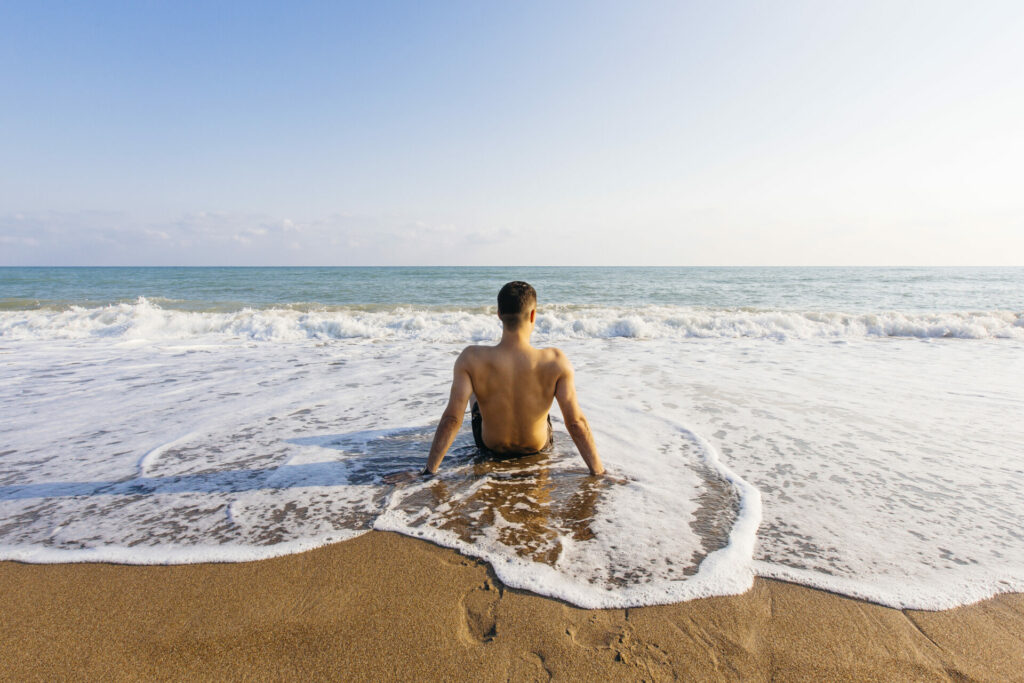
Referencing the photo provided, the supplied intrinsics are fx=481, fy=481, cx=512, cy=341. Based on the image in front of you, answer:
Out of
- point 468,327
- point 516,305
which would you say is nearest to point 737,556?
point 516,305

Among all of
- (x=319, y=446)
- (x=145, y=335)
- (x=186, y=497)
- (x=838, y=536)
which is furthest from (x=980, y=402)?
(x=145, y=335)

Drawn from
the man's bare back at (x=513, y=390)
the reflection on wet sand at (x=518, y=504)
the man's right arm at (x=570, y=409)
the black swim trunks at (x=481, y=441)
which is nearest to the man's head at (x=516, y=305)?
the man's bare back at (x=513, y=390)

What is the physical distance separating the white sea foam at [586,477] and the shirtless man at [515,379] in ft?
1.15

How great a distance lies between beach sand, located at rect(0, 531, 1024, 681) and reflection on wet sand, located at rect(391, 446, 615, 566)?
353 millimetres

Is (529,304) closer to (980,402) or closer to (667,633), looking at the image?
(667,633)

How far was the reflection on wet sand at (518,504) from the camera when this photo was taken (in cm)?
259

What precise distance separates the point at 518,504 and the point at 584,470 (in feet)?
2.43

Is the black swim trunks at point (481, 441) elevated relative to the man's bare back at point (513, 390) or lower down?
lower down

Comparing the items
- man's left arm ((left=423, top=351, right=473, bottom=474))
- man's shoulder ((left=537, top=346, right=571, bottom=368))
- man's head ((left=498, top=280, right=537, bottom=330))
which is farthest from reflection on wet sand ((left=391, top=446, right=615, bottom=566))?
man's head ((left=498, top=280, right=537, bottom=330))

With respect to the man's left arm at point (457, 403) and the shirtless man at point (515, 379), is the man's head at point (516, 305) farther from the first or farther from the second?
the man's left arm at point (457, 403)

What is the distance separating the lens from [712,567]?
2332 millimetres

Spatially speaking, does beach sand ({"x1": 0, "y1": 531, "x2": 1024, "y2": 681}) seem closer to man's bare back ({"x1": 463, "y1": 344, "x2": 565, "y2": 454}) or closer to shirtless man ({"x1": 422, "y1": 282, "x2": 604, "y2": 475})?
shirtless man ({"x1": 422, "y1": 282, "x2": 604, "y2": 475})

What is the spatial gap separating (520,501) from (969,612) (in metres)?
2.14

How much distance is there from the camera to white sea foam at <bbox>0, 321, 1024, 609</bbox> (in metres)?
2.42
